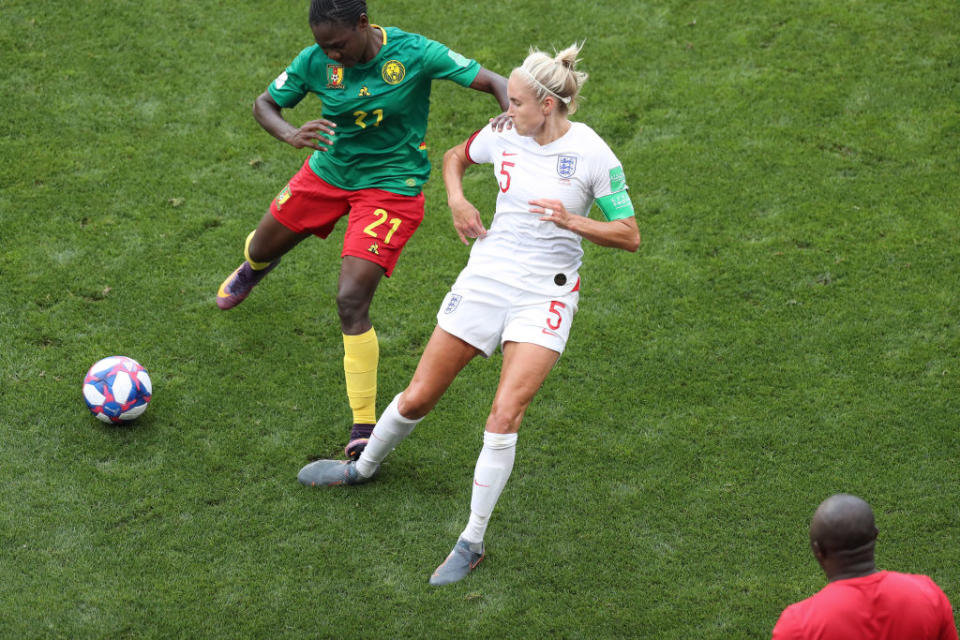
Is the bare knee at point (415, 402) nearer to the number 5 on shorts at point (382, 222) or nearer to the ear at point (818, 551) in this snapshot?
the number 5 on shorts at point (382, 222)

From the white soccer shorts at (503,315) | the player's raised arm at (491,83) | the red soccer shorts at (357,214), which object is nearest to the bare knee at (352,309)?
the red soccer shorts at (357,214)

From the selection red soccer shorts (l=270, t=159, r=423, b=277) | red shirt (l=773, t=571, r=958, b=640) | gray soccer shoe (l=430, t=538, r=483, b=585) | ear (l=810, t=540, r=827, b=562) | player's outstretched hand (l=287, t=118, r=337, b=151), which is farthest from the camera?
Result: red soccer shorts (l=270, t=159, r=423, b=277)

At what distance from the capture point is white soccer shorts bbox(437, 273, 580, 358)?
17.4 ft

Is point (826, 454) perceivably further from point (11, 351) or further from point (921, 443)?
point (11, 351)

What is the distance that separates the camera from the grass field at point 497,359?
214 inches

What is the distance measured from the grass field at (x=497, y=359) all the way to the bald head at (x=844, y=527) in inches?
72.6

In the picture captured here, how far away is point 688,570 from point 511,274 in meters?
1.88

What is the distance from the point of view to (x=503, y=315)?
5.41 m

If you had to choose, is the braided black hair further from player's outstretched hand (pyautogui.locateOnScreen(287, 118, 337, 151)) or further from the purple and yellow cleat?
the purple and yellow cleat

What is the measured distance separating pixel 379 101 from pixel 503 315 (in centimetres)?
165

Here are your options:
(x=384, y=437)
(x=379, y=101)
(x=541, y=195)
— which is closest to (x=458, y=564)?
(x=384, y=437)

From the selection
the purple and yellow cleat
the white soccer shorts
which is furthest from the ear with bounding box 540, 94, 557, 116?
the purple and yellow cleat

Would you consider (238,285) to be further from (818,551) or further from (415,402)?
(818,551)

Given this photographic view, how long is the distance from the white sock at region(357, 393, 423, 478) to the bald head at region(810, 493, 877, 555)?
2.66 m
